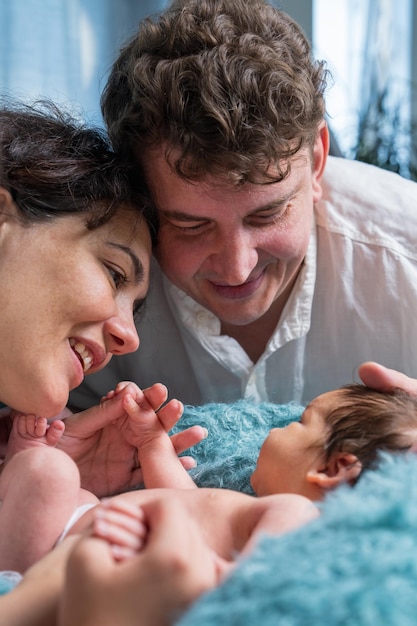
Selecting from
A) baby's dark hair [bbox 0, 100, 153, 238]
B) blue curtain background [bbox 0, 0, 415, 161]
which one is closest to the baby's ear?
baby's dark hair [bbox 0, 100, 153, 238]

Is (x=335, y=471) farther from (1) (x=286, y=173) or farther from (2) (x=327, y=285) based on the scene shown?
(2) (x=327, y=285)

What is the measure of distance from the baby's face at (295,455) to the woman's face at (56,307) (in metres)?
0.32

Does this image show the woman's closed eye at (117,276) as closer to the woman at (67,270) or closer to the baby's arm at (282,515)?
the woman at (67,270)

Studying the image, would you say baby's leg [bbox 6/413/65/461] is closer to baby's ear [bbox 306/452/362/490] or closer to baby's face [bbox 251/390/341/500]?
baby's face [bbox 251/390/341/500]

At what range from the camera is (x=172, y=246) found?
4.95 ft

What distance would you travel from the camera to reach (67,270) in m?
1.26

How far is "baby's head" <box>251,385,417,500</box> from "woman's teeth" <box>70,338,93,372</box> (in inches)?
13.4

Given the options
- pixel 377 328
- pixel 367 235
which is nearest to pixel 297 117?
pixel 367 235

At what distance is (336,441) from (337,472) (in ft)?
0.15

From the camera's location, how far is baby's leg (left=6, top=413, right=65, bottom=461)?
1310mm

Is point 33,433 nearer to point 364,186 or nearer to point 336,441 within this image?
point 336,441

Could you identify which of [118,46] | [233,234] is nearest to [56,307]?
[233,234]

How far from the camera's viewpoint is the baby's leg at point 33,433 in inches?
51.6

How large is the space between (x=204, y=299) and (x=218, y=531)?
2.45 feet
